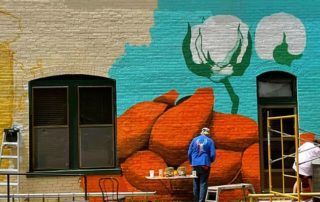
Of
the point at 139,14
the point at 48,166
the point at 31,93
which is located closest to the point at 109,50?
the point at 139,14

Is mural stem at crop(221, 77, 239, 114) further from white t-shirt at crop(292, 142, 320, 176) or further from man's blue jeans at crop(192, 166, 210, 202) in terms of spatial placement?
white t-shirt at crop(292, 142, 320, 176)

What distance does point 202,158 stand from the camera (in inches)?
500

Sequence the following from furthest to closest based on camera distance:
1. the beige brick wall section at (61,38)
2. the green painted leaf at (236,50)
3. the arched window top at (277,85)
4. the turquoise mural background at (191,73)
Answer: the arched window top at (277,85)
the green painted leaf at (236,50)
the turquoise mural background at (191,73)
the beige brick wall section at (61,38)

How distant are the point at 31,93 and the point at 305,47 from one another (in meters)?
6.81

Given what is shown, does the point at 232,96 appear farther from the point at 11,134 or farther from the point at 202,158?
the point at 11,134

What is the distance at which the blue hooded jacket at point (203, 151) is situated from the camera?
1272cm

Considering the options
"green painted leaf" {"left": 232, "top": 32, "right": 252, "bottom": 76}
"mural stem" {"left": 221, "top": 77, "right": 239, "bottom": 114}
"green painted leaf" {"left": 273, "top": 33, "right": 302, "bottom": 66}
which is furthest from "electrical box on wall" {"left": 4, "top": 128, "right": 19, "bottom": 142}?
"green painted leaf" {"left": 273, "top": 33, "right": 302, "bottom": 66}

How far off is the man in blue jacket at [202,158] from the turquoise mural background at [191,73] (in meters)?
1.46

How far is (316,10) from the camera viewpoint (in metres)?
14.4

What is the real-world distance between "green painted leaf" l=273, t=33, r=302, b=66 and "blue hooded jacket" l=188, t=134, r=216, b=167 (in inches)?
116

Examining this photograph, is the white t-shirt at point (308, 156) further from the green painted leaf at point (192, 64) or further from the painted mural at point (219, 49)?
the green painted leaf at point (192, 64)

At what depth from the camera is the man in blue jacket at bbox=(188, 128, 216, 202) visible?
1272 centimetres

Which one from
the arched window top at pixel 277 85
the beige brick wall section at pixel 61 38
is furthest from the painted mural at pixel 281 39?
the beige brick wall section at pixel 61 38

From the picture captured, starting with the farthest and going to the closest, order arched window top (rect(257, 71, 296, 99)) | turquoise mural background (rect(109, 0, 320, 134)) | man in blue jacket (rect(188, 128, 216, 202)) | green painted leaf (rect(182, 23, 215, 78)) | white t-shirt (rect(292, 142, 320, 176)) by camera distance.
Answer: arched window top (rect(257, 71, 296, 99)) → green painted leaf (rect(182, 23, 215, 78)) → turquoise mural background (rect(109, 0, 320, 134)) → man in blue jacket (rect(188, 128, 216, 202)) → white t-shirt (rect(292, 142, 320, 176))
